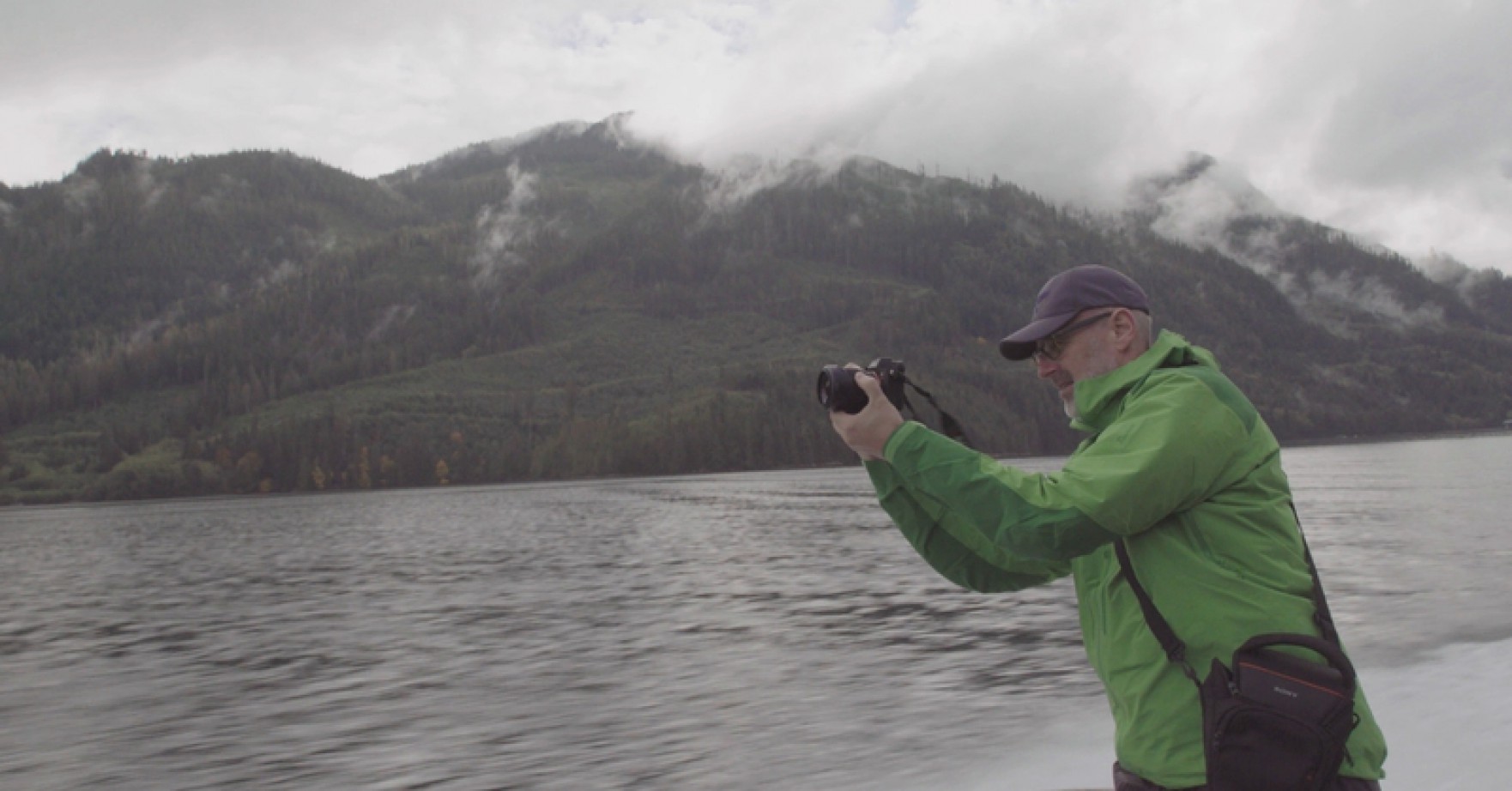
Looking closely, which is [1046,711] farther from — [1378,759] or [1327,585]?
[1327,585]

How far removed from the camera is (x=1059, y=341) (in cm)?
362

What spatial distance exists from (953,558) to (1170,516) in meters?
0.97

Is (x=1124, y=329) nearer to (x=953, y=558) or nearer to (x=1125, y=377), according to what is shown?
(x=1125, y=377)

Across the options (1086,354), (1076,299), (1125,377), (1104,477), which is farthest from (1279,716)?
(1076,299)

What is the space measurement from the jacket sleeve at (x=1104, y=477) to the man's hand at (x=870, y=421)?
A: 62 mm

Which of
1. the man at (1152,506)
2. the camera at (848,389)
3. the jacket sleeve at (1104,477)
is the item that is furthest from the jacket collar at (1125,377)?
the camera at (848,389)

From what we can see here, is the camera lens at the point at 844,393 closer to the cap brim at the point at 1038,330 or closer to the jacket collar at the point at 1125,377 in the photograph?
the cap brim at the point at 1038,330

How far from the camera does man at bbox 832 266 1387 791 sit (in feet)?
10.0

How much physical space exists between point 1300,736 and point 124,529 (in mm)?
106183

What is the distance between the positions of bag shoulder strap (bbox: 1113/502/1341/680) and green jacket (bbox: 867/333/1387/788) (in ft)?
0.08

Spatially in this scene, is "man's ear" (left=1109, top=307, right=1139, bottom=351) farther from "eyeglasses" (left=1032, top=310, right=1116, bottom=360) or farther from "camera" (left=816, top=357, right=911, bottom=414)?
"camera" (left=816, top=357, right=911, bottom=414)

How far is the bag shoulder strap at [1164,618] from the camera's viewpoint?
3.22 meters

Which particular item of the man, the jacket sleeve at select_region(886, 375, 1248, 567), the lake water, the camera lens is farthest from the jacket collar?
the lake water

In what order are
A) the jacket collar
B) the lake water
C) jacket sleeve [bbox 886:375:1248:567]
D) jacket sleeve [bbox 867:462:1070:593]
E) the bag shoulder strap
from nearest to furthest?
jacket sleeve [bbox 886:375:1248:567], the bag shoulder strap, the jacket collar, jacket sleeve [bbox 867:462:1070:593], the lake water
